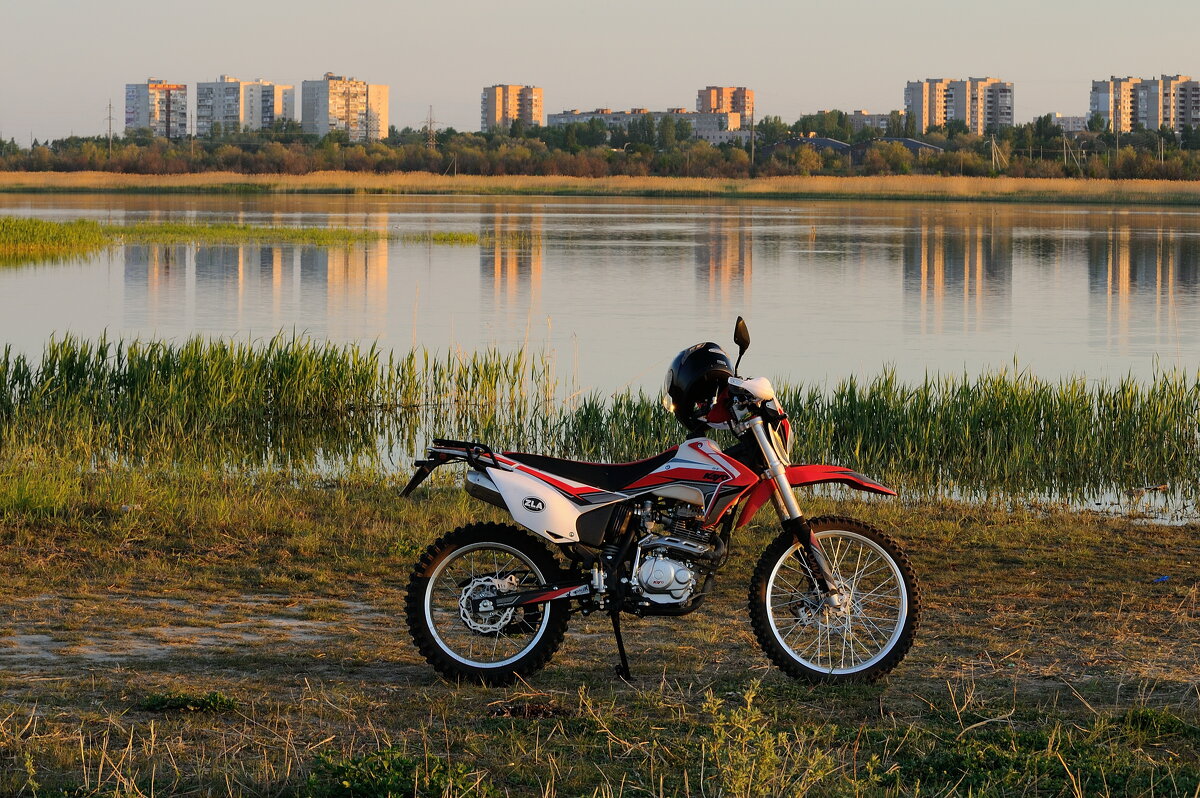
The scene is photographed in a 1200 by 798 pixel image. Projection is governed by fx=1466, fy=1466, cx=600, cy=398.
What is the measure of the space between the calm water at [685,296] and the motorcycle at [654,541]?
11856 millimetres

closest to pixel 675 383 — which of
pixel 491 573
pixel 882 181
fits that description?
pixel 491 573

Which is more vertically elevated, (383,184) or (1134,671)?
(383,184)

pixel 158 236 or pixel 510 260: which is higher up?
pixel 158 236

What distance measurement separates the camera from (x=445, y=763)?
4863 mm

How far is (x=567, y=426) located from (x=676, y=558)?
25.5 ft

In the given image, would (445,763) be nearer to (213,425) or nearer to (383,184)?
(213,425)

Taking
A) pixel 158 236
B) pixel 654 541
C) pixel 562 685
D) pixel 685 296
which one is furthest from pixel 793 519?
pixel 158 236

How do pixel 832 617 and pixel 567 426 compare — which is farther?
pixel 567 426

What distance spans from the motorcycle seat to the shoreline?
84280mm

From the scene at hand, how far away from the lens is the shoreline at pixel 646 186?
86.7 metres

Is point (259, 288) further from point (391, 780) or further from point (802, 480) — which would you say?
point (391, 780)

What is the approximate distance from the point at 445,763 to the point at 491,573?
4.55ft

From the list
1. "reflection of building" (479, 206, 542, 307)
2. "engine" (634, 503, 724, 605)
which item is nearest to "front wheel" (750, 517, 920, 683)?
"engine" (634, 503, 724, 605)

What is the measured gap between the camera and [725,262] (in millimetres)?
39812
